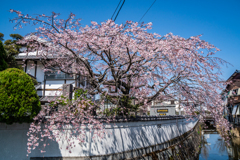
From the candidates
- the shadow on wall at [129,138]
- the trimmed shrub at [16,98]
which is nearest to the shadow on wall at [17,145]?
the trimmed shrub at [16,98]

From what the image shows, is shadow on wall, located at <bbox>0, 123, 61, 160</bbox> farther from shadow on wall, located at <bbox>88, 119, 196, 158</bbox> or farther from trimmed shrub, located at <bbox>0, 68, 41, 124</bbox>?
shadow on wall, located at <bbox>88, 119, 196, 158</bbox>

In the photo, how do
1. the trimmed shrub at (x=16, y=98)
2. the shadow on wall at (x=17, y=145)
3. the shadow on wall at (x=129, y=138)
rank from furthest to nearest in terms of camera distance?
the shadow on wall at (x=129, y=138) < the shadow on wall at (x=17, y=145) < the trimmed shrub at (x=16, y=98)

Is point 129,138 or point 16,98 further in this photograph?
point 129,138

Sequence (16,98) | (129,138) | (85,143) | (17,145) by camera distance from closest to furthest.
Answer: (16,98), (17,145), (85,143), (129,138)

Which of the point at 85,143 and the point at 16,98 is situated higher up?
the point at 16,98

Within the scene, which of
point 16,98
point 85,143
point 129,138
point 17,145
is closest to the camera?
point 16,98

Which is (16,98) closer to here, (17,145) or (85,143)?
(17,145)

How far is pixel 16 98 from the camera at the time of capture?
18.6ft

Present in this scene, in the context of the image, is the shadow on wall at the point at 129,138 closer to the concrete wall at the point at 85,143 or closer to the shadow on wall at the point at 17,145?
the concrete wall at the point at 85,143

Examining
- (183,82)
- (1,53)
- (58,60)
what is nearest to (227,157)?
(183,82)

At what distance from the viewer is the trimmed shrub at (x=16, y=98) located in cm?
559

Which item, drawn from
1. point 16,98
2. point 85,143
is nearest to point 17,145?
point 16,98

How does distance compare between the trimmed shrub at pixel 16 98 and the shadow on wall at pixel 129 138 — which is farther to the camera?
the shadow on wall at pixel 129 138

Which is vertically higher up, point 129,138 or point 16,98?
point 16,98
